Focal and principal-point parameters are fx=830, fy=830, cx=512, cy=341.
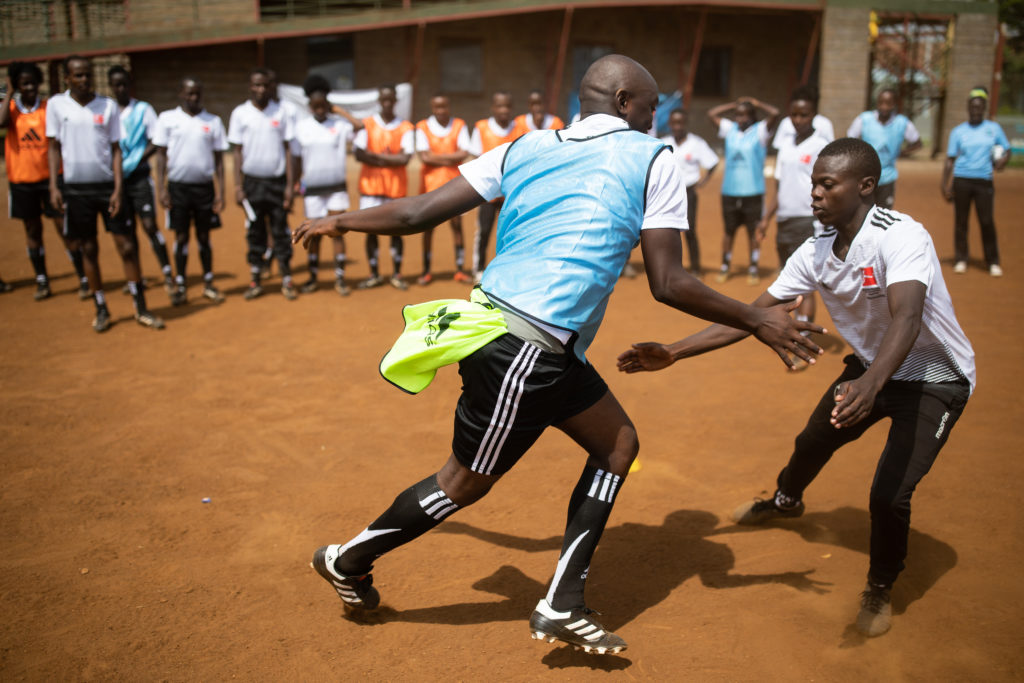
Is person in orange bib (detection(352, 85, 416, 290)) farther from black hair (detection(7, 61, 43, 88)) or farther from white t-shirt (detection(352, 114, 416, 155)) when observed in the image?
black hair (detection(7, 61, 43, 88))

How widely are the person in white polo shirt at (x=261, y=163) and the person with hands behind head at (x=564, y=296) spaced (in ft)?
21.2

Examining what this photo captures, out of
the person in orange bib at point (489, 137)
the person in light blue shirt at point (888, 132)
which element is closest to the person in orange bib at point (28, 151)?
the person in orange bib at point (489, 137)

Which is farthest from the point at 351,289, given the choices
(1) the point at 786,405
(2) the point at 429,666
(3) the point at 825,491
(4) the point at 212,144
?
(2) the point at 429,666

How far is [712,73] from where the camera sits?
2789 cm

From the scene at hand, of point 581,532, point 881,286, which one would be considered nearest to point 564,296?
point 581,532

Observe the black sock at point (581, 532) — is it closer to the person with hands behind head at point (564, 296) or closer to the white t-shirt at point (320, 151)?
the person with hands behind head at point (564, 296)

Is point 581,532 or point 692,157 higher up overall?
point 692,157

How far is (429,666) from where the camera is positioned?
3377 mm

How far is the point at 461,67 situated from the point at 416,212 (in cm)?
2418

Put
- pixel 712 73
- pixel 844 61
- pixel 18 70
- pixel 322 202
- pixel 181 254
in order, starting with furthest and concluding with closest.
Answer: pixel 712 73, pixel 844 61, pixel 322 202, pixel 181 254, pixel 18 70

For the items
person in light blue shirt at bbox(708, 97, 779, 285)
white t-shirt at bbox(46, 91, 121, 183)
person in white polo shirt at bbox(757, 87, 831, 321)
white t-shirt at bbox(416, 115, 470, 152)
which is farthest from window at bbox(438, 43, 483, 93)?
person in white polo shirt at bbox(757, 87, 831, 321)

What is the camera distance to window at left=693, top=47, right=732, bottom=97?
27.7 m

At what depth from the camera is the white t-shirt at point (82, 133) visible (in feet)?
26.6

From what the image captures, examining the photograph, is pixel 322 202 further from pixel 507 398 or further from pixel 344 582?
pixel 507 398
